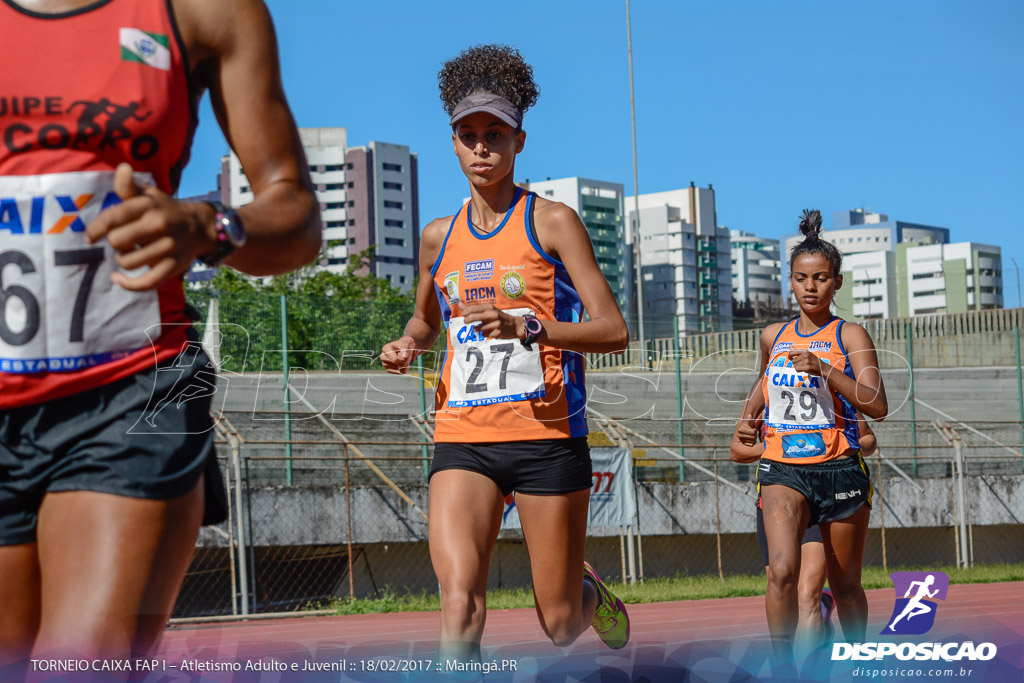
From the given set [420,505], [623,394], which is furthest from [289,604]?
[623,394]

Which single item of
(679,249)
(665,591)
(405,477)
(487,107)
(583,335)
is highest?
(679,249)

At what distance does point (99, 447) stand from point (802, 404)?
15.2 ft

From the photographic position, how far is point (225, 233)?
7.20 ft

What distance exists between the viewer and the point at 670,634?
10344 mm

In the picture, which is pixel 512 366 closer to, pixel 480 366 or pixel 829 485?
pixel 480 366

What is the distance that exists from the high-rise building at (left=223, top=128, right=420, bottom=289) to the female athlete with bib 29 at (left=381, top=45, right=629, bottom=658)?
450 ft

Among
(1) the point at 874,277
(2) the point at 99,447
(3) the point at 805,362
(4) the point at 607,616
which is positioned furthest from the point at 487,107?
(1) the point at 874,277

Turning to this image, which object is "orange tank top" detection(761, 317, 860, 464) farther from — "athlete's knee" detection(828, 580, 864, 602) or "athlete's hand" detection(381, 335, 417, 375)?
"athlete's hand" detection(381, 335, 417, 375)

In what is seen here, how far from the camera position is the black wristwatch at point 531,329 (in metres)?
4.39

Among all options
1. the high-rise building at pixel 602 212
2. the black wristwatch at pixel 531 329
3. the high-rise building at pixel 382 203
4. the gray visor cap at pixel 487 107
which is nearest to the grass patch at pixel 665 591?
the gray visor cap at pixel 487 107

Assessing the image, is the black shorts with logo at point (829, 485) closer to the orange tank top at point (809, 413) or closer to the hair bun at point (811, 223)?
the orange tank top at point (809, 413)

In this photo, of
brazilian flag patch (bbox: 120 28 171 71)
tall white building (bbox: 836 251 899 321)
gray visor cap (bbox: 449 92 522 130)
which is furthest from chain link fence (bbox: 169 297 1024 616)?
tall white building (bbox: 836 251 899 321)

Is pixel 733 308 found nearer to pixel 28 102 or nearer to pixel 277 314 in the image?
pixel 277 314

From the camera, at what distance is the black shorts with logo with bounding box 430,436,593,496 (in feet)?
15.2
